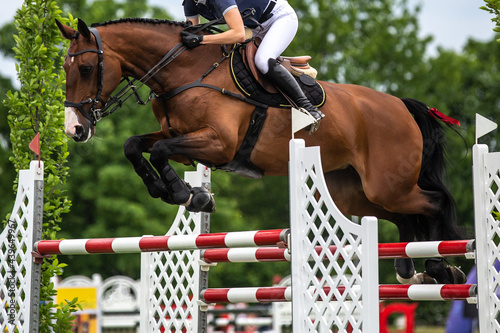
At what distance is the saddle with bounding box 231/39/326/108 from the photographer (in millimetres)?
4605

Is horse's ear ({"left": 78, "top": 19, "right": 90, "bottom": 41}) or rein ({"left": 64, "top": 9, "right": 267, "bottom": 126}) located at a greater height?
horse's ear ({"left": 78, "top": 19, "right": 90, "bottom": 41})

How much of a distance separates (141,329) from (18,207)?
48.6 inches

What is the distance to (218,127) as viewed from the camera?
14.6 feet

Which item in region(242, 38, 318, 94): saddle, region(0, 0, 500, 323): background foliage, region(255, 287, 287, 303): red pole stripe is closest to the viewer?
region(255, 287, 287, 303): red pole stripe

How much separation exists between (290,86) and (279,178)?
1806cm

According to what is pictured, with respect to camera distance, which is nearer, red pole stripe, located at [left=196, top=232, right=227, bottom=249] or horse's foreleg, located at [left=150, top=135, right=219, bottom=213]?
red pole stripe, located at [left=196, top=232, right=227, bottom=249]

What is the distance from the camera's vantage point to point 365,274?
10.7 feet

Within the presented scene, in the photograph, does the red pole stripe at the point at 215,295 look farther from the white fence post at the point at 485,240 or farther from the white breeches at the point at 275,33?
the white fence post at the point at 485,240

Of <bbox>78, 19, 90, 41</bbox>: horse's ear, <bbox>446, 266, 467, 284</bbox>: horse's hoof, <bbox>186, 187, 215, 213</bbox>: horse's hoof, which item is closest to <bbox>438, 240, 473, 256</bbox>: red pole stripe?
<bbox>446, 266, 467, 284</bbox>: horse's hoof

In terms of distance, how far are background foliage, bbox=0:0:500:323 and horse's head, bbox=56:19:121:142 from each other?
556 inches

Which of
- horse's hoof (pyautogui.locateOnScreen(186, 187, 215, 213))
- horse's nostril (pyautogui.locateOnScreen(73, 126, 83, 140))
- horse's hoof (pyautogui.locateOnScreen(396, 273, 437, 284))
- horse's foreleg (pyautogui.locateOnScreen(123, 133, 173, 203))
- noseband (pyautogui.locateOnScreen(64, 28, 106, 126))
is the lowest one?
horse's hoof (pyautogui.locateOnScreen(396, 273, 437, 284))

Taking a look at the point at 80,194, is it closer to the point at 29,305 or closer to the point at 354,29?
the point at 354,29

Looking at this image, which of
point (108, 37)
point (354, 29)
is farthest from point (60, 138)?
point (354, 29)

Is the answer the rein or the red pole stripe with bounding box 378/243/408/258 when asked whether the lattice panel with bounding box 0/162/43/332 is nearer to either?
the rein
